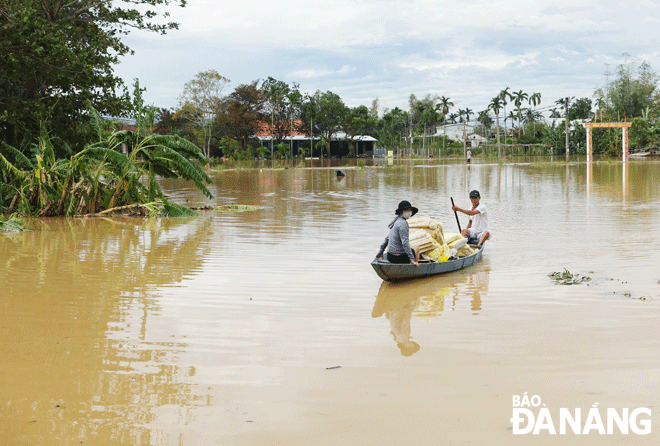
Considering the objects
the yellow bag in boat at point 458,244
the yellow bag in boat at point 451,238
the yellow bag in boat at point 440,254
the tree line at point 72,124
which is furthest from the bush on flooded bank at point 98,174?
the yellow bag in boat at point 440,254

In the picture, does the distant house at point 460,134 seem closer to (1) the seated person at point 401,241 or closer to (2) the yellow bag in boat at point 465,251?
(2) the yellow bag in boat at point 465,251

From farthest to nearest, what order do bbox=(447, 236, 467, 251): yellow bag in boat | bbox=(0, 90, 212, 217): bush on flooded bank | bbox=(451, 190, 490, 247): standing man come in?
bbox=(0, 90, 212, 217): bush on flooded bank → bbox=(451, 190, 490, 247): standing man → bbox=(447, 236, 467, 251): yellow bag in boat

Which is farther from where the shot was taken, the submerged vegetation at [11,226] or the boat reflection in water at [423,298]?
the submerged vegetation at [11,226]

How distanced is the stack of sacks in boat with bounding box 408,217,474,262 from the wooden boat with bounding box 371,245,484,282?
17cm

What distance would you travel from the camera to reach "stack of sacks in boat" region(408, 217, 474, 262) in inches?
410

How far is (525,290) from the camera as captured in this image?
930 cm

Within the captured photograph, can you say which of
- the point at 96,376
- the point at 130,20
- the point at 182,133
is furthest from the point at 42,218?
the point at 182,133

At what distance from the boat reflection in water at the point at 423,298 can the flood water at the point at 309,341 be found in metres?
0.04

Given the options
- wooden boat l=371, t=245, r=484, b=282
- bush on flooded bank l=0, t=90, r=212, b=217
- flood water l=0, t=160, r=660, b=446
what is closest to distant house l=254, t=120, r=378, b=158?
bush on flooded bank l=0, t=90, r=212, b=217

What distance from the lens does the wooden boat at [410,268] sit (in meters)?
9.41

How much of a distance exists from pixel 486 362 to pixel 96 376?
3.52 m

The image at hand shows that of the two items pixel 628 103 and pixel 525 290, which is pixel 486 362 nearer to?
pixel 525 290

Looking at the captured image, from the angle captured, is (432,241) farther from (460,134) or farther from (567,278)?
(460,134)

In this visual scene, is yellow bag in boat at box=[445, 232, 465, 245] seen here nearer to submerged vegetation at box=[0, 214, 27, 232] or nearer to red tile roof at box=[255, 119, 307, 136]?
submerged vegetation at box=[0, 214, 27, 232]
